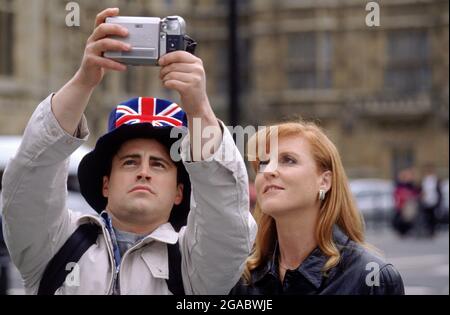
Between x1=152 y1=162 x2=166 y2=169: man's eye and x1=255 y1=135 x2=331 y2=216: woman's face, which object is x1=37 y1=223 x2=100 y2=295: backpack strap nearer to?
x1=152 y1=162 x2=166 y2=169: man's eye

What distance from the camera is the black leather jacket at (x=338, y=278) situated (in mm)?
3480

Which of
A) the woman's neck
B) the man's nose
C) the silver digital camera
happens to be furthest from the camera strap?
the woman's neck

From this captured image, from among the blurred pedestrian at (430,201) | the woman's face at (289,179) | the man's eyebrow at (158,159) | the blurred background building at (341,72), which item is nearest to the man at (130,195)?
the man's eyebrow at (158,159)

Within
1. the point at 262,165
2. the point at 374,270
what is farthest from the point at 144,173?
the point at 374,270

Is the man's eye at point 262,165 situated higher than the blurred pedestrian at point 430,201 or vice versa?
the blurred pedestrian at point 430,201

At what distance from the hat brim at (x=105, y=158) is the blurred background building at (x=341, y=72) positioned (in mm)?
27947

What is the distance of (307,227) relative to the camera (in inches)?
145

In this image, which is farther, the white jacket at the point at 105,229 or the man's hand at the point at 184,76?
the white jacket at the point at 105,229

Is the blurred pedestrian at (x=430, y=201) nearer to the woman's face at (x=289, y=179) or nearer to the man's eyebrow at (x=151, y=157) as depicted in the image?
the woman's face at (x=289, y=179)

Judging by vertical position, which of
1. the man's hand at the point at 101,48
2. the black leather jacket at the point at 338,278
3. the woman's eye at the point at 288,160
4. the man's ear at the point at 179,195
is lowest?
the black leather jacket at the point at 338,278

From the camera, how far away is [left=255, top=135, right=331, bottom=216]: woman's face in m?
3.55

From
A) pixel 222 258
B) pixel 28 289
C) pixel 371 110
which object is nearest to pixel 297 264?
pixel 222 258

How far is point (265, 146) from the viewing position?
12.0 feet

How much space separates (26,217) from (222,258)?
2.07 ft
